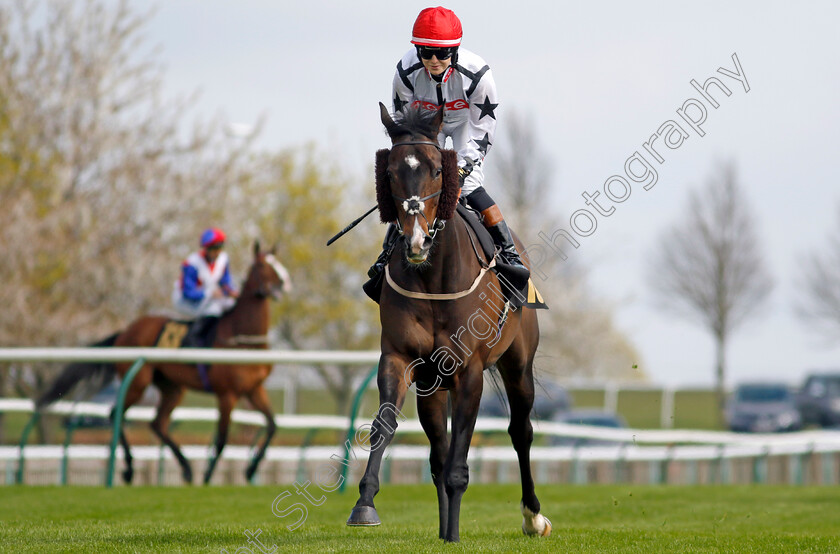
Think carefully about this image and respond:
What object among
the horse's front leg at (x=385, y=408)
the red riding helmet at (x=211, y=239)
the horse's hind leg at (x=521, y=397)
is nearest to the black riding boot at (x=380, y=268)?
the horse's front leg at (x=385, y=408)

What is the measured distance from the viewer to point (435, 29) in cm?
582

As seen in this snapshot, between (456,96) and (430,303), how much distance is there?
1.30 metres

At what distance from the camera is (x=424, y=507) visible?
8.62m

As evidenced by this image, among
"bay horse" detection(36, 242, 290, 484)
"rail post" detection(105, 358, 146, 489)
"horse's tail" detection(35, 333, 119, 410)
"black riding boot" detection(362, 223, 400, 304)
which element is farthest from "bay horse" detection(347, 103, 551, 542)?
"horse's tail" detection(35, 333, 119, 410)

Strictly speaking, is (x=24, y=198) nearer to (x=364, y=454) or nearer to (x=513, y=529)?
(x=364, y=454)

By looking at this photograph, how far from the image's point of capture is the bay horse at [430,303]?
211 inches

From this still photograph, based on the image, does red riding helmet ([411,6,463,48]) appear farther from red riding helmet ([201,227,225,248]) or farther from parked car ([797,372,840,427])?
parked car ([797,372,840,427])

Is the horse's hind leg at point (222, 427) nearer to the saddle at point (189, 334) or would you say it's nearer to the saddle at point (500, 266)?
the saddle at point (189, 334)

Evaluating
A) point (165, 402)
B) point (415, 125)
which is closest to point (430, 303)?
point (415, 125)

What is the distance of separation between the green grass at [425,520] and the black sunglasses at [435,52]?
2504 millimetres

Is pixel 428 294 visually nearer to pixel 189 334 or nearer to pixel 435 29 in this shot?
pixel 435 29

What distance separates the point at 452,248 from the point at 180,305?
299 inches

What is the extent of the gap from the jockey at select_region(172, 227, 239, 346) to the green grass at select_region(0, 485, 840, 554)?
2.68 m

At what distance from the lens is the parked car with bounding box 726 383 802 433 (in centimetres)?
2862
